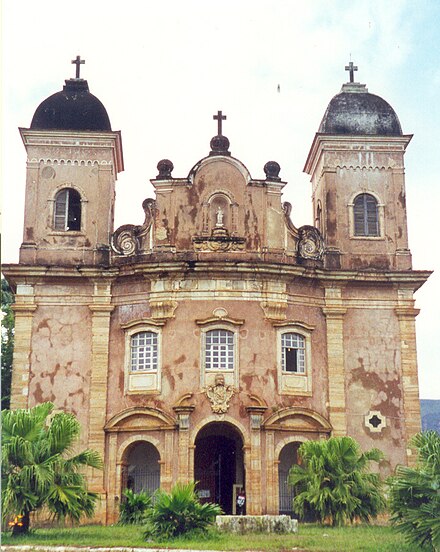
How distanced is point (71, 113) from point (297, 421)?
40.4 feet

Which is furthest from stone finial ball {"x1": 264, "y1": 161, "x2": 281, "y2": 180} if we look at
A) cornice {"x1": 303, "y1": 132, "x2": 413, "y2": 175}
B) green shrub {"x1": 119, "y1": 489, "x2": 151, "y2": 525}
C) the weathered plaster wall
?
green shrub {"x1": 119, "y1": 489, "x2": 151, "y2": 525}

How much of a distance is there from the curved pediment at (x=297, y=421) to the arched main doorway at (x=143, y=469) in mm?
3856

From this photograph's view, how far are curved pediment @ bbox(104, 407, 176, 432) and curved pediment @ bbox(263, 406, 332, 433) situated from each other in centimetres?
289

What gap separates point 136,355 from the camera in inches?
1015

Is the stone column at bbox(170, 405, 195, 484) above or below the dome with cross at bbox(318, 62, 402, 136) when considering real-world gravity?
below

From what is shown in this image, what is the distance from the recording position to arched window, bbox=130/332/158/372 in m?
25.5

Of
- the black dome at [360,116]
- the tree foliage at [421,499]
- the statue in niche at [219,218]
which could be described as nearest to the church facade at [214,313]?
the statue in niche at [219,218]

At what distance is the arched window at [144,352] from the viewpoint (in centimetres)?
2552

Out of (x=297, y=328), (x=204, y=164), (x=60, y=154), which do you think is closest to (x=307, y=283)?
(x=297, y=328)

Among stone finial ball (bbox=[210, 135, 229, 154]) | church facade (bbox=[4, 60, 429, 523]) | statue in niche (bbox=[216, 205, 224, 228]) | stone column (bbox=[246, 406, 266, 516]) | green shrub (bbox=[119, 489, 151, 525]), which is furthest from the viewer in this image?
stone finial ball (bbox=[210, 135, 229, 154])

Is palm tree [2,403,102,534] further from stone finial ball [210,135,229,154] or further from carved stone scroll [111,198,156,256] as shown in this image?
stone finial ball [210,135,229,154]

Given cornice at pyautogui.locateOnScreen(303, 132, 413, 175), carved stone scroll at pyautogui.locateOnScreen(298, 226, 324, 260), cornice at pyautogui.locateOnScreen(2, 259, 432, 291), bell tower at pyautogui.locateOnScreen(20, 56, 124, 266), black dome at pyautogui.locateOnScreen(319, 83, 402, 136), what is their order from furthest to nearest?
black dome at pyautogui.locateOnScreen(319, 83, 402, 136) → cornice at pyautogui.locateOnScreen(303, 132, 413, 175) → bell tower at pyautogui.locateOnScreen(20, 56, 124, 266) → carved stone scroll at pyautogui.locateOnScreen(298, 226, 324, 260) → cornice at pyautogui.locateOnScreen(2, 259, 432, 291)

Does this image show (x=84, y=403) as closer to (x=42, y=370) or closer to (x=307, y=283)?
(x=42, y=370)

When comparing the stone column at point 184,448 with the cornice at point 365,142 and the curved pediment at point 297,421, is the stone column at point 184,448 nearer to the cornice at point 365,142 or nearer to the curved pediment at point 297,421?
the curved pediment at point 297,421
